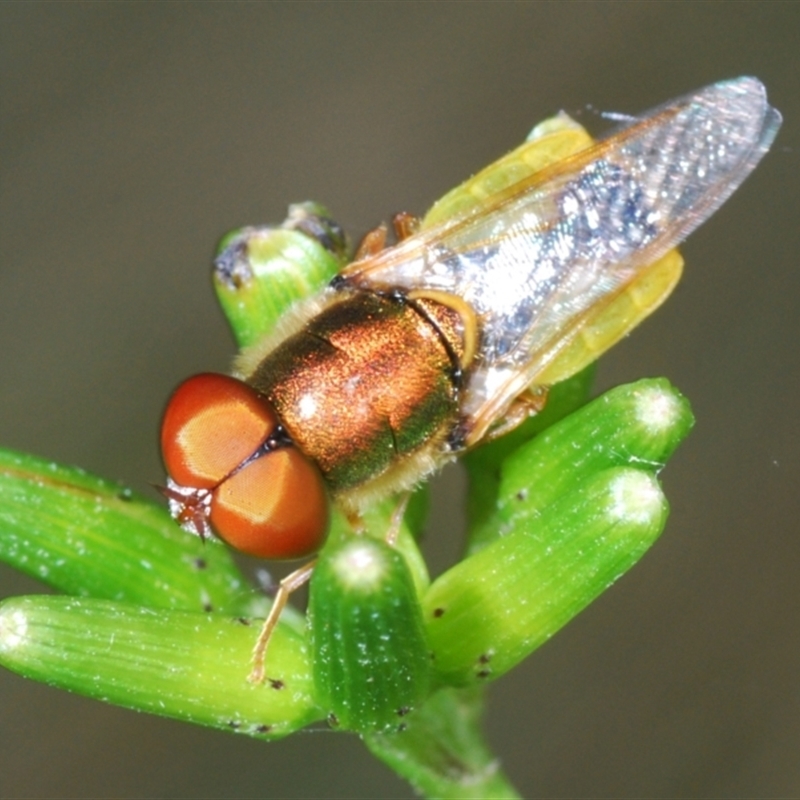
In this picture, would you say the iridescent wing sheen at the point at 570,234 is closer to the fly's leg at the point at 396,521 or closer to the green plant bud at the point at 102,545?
the fly's leg at the point at 396,521

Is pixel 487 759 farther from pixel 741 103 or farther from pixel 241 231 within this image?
pixel 741 103

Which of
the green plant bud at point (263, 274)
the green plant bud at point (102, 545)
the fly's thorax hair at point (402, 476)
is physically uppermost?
the green plant bud at point (263, 274)

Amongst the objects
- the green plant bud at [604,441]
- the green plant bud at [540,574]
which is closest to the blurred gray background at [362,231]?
the green plant bud at [604,441]

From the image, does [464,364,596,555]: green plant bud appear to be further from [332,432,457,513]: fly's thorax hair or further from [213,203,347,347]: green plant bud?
[213,203,347,347]: green plant bud

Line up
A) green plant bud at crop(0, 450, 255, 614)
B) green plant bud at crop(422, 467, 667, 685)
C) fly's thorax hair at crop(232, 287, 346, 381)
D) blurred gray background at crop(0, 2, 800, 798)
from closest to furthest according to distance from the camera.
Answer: green plant bud at crop(422, 467, 667, 685) < green plant bud at crop(0, 450, 255, 614) < fly's thorax hair at crop(232, 287, 346, 381) < blurred gray background at crop(0, 2, 800, 798)

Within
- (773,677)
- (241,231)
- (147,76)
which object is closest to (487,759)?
(241,231)

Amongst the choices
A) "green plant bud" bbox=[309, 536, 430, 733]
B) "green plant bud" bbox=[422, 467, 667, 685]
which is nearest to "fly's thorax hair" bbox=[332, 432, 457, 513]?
"green plant bud" bbox=[422, 467, 667, 685]

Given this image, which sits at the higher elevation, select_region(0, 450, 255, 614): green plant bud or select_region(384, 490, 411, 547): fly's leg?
select_region(0, 450, 255, 614): green plant bud
